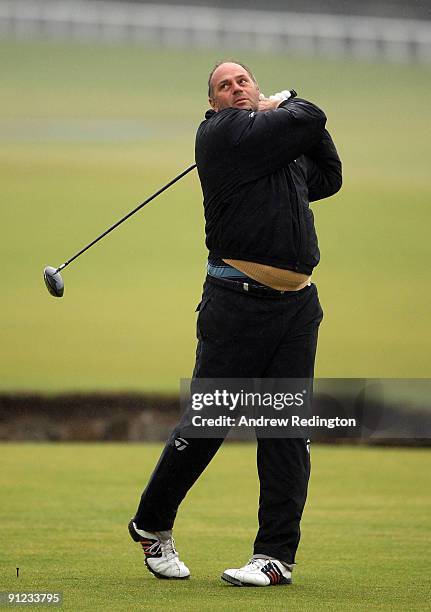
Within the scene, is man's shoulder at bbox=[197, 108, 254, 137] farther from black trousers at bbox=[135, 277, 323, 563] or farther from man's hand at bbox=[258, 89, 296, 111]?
black trousers at bbox=[135, 277, 323, 563]

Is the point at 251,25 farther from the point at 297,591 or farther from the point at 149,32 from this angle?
the point at 297,591

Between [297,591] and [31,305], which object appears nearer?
[297,591]

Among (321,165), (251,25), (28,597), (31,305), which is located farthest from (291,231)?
(251,25)

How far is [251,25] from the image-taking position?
26.6ft

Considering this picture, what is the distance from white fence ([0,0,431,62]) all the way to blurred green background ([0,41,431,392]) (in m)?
0.09

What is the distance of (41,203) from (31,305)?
0.77 m

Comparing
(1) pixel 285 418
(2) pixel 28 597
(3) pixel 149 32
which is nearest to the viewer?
(2) pixel 28 597

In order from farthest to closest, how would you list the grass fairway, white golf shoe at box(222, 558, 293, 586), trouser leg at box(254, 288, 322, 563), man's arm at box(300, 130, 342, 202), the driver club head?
the driver club head → man's arm at box(300, 130, 342, 202) → trouser leg at box(254, 288, 322, 563) → white golf shoe at box(222, 558, 293, 586) → the grass fairway

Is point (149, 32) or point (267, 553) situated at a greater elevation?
point (149, 32)

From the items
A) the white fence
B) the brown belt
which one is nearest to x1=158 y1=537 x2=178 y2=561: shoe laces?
the brown belt

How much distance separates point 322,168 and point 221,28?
15.8 feet

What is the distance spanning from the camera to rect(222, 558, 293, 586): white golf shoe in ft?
10.6

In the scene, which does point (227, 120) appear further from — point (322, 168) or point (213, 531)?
point (213, 531)

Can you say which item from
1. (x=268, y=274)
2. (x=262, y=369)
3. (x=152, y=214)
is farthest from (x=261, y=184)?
(x=152, y=214)
